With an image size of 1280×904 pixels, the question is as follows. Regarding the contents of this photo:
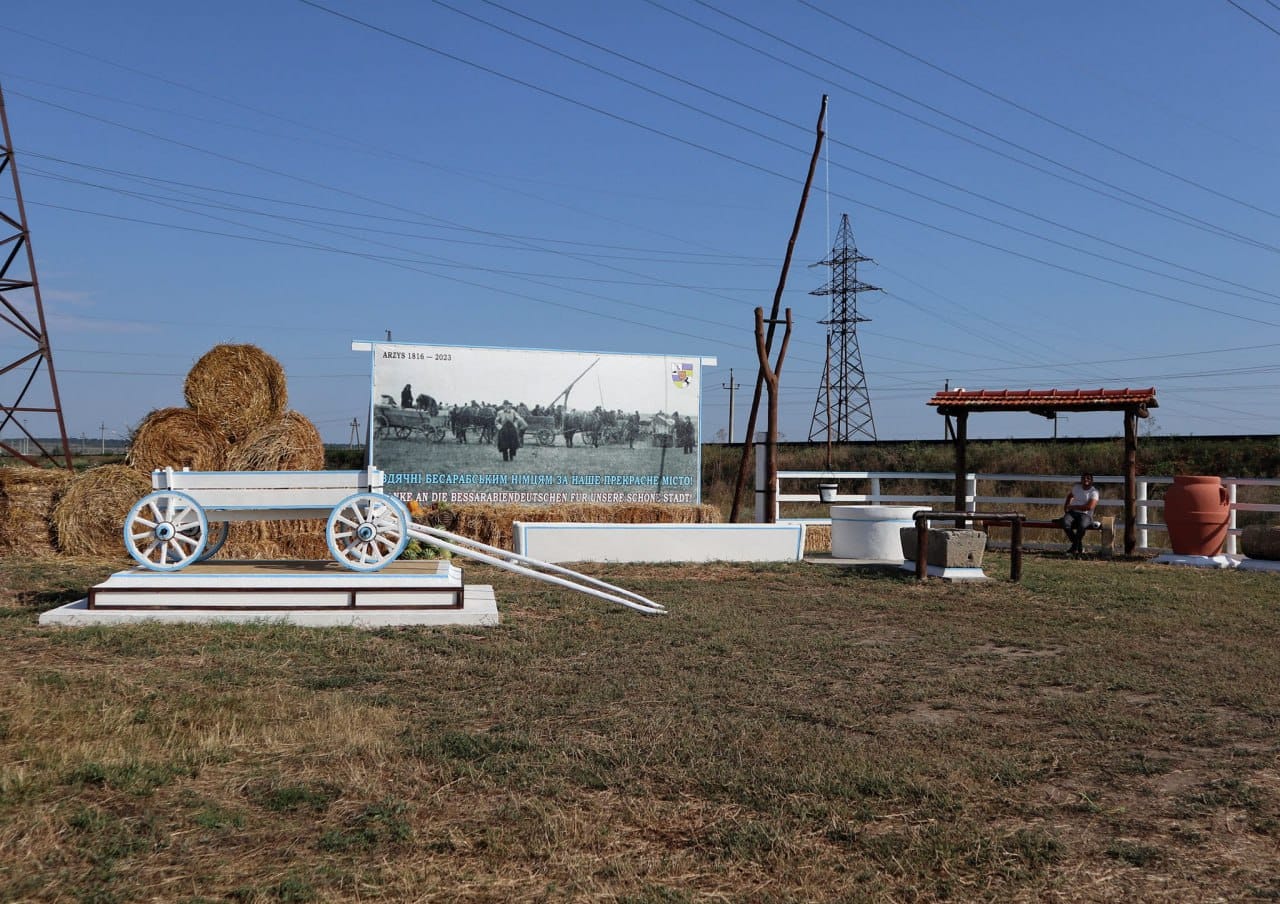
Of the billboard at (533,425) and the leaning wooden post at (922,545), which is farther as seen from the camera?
the billboard at (533,425)

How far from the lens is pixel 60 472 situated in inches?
637

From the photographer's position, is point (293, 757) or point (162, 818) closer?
point (162, 818)

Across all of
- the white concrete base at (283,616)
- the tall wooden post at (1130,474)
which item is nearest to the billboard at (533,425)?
the tall wooden post at (1130,474)

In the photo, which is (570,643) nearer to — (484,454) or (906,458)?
(484,454)

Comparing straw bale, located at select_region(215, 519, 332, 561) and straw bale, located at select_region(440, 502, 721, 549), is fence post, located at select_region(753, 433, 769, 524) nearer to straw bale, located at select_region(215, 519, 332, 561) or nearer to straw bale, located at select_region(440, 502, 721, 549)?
straw bale, located at select_region(440, 502, 721, 549)

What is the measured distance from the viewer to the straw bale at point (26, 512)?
15.4 meters

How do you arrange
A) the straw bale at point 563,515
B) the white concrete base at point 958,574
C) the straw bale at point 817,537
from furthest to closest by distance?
the straw bale at point 817,537 < the straw bale at point 563,515 < the white concrete base at point 958,574

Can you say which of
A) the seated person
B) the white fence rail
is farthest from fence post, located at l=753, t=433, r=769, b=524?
the seated person

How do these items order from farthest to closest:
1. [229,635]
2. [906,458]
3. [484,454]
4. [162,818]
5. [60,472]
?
[906,458] < [484,454] < [60,472] < [229,635] < [162,818]

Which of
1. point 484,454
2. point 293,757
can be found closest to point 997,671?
point 293,757

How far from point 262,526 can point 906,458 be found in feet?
90.8

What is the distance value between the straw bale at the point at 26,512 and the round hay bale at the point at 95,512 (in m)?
0.16

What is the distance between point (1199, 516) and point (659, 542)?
7983 millimetres

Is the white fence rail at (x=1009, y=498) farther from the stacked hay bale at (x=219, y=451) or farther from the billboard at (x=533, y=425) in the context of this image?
the stacked hay bale at (x=219, y=451)
